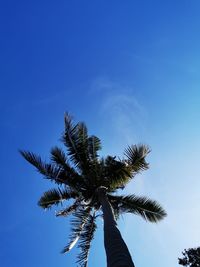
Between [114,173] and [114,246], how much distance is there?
5.11 metres

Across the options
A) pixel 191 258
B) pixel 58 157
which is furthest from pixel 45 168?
pixel 191 258

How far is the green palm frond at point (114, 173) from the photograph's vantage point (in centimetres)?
1359

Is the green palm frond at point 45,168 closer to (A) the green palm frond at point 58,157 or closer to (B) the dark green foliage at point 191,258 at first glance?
(A) the green palm frond at point 58,157

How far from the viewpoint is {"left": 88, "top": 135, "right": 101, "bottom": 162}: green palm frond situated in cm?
1444

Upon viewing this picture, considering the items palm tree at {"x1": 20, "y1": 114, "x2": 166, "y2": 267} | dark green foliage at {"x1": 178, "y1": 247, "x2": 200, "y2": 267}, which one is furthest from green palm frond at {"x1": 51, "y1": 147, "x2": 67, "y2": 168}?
dark green foliage at {"x1": 178, "y1": 247, "x2": 200, "y2": 267}

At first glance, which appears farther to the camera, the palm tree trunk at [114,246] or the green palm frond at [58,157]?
the green palm frond at [58,157]

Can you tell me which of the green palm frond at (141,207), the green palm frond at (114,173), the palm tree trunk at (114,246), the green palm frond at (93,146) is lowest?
the palm tree trunk at (114,246)

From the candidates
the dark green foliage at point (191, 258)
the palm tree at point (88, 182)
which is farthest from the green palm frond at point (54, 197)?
the dark green foliage at point (191, 258)

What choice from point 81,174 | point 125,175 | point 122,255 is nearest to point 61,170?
point 81,174

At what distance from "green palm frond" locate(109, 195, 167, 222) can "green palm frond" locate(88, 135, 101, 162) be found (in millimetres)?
1801

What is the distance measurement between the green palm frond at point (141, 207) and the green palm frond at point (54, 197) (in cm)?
177

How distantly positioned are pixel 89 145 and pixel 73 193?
6.96ft

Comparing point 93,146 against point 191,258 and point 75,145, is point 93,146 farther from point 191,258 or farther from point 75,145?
point 191,258

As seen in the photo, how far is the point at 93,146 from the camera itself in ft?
48.2
